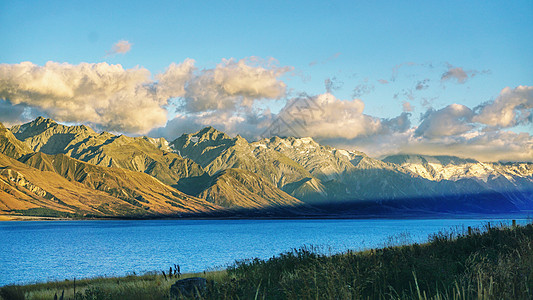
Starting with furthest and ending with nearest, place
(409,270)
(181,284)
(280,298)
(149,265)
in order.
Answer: (149,265) < (181,284) < (409,270) < (280,298)

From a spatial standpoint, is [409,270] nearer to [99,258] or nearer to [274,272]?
[274,272]

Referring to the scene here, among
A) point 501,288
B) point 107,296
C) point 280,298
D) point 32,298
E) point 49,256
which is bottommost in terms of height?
point 49,256

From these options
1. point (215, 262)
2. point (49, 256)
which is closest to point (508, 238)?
point (215, 262)

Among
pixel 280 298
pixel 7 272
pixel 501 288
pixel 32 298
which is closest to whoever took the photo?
pixel 501 288

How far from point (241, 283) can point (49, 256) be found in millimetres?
108982

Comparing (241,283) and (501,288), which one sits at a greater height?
(501,288)

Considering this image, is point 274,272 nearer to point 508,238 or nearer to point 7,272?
point 508,238

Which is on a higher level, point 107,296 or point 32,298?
point 107,296

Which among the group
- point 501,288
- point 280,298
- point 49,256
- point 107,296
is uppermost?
point 501,288

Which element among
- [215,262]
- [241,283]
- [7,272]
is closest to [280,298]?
[241,283]

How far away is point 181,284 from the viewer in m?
18.8

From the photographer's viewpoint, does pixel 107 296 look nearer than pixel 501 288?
No

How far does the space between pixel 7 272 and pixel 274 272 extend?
252 ft

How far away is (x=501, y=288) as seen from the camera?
353 inches
